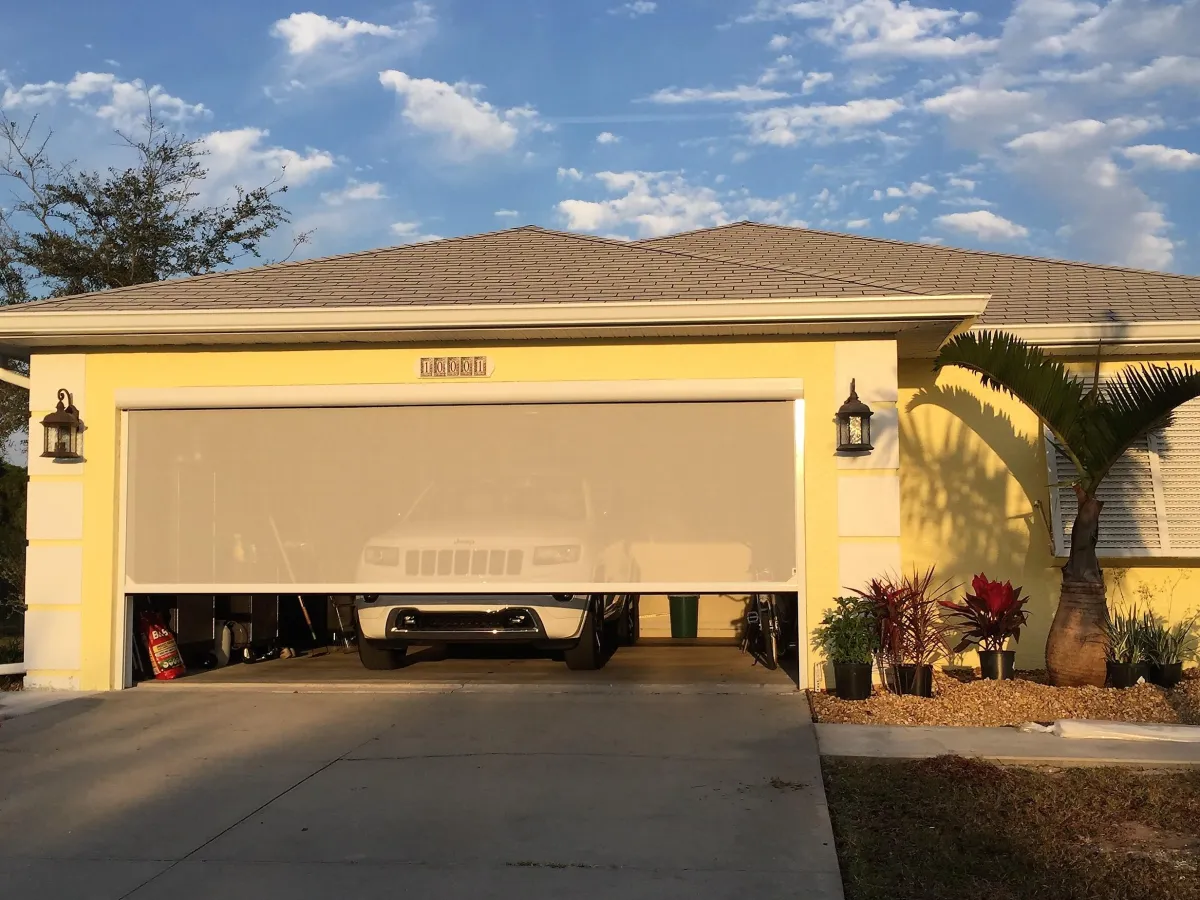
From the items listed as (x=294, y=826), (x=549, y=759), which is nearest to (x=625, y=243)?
(x=549, y=759)

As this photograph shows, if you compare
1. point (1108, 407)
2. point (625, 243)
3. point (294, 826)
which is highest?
point (625, 243)

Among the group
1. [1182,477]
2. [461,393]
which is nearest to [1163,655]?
[1182,477]

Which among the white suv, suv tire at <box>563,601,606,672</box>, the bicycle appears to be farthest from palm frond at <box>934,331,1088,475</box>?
suv tire at <box>563,601,606,672</box>

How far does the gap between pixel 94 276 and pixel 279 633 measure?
24.5ft

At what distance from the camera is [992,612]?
318 inches

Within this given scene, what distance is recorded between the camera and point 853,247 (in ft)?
41.8

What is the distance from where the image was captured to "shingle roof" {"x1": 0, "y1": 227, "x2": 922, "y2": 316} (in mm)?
8352

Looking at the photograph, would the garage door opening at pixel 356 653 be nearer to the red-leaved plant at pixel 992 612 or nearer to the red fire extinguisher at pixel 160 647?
the red fire extinguisher at pixel 160 647

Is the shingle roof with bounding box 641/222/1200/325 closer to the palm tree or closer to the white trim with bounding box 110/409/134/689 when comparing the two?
the palm tree

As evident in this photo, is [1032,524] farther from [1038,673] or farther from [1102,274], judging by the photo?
[1102,274]

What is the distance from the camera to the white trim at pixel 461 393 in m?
8.29

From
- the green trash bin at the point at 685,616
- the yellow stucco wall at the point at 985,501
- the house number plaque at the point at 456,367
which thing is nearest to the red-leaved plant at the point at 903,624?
the yellow stucco wall at the point at 985,501

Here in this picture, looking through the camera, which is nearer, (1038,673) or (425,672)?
(1038,673)

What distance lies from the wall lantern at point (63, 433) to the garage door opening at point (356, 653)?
4.15 ft
